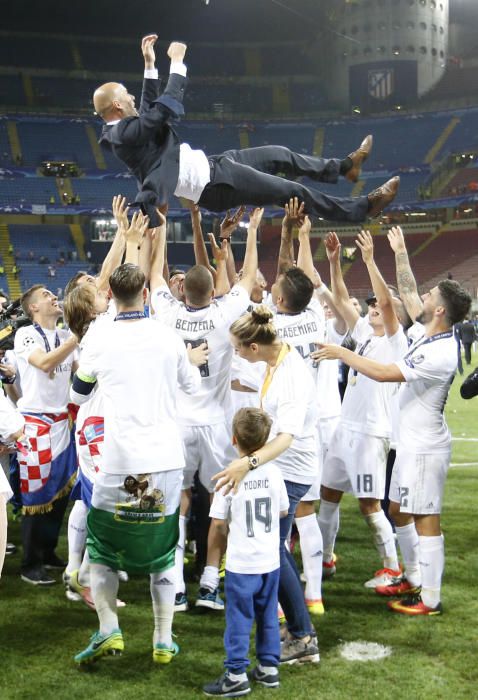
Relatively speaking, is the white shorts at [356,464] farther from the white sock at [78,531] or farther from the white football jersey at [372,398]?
the white sock at [78,531]

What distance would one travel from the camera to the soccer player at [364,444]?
17.5 feet

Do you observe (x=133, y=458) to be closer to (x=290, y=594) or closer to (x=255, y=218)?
(x=290, y=594)

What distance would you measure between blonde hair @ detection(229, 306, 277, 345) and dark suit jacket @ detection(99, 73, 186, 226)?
3.39 feet

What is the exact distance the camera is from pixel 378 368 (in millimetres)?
4504

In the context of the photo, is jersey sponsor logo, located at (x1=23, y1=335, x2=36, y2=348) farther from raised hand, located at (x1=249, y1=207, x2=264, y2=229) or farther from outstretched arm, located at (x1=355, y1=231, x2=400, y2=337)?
outstretched arm, located at (x1=355, y1=231, x2=400, y2=337)

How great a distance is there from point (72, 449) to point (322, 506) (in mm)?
2017

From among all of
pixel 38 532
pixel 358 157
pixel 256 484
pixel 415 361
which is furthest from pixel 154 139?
pixel 38 532

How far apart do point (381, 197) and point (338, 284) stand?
0.70m

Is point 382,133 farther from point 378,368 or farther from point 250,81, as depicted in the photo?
point 378,368

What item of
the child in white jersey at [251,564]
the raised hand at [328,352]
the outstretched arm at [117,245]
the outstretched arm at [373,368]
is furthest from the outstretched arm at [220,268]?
the child in white jersey at [251,564]

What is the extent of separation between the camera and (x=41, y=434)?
216 inches

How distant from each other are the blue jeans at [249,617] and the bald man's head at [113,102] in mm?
2878

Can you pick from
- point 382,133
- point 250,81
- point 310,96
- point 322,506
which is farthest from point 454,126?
point 322,506

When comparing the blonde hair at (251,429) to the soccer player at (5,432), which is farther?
the soccer player at (5,432)
